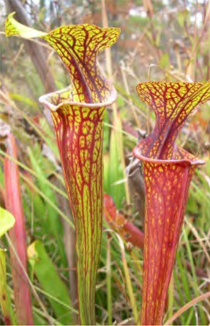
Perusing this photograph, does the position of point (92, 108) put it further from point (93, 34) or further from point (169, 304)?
point (169, 304)

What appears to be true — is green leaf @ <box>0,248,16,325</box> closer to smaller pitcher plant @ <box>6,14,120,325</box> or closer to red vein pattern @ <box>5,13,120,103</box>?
smaller pitcher plant @ <box>6,14,120,325</box>

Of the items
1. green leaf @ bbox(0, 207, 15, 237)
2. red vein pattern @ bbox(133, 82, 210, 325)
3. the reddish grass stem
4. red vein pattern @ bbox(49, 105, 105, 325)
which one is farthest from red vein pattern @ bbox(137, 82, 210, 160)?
the reddish grass stem

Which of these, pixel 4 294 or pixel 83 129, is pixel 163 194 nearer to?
pixel 83 129

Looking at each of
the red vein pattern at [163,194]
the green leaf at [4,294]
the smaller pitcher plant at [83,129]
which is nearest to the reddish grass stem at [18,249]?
the green leaf at [4,294]

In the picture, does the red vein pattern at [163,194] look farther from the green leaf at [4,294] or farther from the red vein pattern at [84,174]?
the green leaf at [4,294]

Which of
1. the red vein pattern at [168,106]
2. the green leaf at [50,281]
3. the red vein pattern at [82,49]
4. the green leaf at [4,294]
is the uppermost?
the red vein pattern at [82,49]
